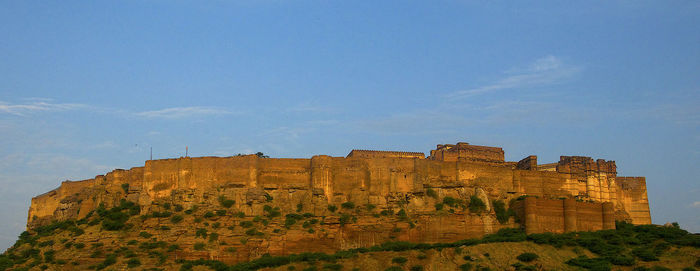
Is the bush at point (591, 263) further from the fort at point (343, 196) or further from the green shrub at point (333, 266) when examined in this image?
the green shrub at point (333, 266)

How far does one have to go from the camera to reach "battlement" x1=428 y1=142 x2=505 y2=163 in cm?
5816

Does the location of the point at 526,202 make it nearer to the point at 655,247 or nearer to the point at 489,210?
the point at 489,210

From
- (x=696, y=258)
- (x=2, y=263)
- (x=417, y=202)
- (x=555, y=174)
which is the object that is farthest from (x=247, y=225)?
(x=696, y=258)

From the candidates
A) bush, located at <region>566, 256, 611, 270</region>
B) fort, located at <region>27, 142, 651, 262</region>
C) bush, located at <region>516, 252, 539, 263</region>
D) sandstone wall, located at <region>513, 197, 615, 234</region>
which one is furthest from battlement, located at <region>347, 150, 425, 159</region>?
bush, located at <region>566, 256, 611, 270</region>

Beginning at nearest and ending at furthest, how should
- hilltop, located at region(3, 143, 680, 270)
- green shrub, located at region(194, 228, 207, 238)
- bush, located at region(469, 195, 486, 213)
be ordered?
1. hilltop, located at region(3, 143, 680, 270)
2. green shrub, located at region(194, 228, 207, 238)
3. bush, located at region(469, 195, 486, 213)

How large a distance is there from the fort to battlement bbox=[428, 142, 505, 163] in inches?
279

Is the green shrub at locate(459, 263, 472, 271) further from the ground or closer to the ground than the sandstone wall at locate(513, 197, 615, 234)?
closer to the ground

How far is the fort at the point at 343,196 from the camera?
45.6 meters

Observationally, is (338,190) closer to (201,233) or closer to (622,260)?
(201,233)

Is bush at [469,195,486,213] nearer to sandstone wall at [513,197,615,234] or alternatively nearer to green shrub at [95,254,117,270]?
sandstone wall at [513,197,615,234]

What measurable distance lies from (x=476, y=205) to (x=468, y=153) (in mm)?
10192

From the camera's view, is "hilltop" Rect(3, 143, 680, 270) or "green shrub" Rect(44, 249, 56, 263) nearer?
"green shrub" Rect(44, 249, 56, 263)

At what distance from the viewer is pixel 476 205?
48625 millimetres

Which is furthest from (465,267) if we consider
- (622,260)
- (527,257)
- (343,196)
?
(343,196)
